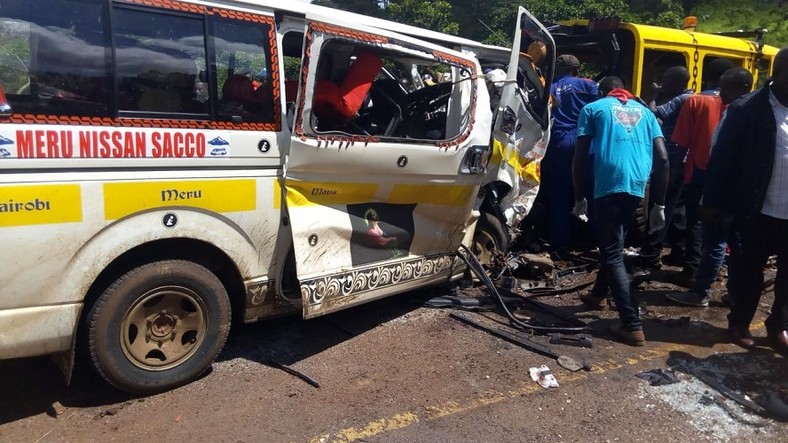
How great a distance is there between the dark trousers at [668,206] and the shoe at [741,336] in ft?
5.31

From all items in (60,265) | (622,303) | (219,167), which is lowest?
(622,303)

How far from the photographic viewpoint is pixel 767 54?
8.12m

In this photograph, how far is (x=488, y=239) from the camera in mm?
5703

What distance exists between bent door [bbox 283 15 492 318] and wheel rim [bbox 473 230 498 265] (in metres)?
0.79

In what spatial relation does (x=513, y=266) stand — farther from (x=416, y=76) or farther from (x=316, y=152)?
(x=316, y=152)

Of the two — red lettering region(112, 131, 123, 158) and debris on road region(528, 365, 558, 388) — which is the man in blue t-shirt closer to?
debris on road region(528, 365, 558, 388)

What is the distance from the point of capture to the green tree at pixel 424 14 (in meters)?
18.7

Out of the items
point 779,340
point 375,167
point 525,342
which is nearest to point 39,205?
point 375,167

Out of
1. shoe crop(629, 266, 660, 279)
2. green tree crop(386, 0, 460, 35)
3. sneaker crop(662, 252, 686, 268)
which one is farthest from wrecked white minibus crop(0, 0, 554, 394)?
green tree crop(386, 0, 460, 35)

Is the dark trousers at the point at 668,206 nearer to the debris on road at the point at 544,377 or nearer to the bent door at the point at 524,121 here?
the bent door at the point at 524,121

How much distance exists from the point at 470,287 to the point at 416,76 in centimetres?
206

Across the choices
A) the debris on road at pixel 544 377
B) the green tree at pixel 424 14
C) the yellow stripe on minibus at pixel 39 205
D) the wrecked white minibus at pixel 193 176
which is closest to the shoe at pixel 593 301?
the debris on road at pixel 544 377

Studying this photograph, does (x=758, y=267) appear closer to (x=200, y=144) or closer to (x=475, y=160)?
(x=475, y=160)

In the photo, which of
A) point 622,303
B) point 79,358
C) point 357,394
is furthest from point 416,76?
point 79,358
